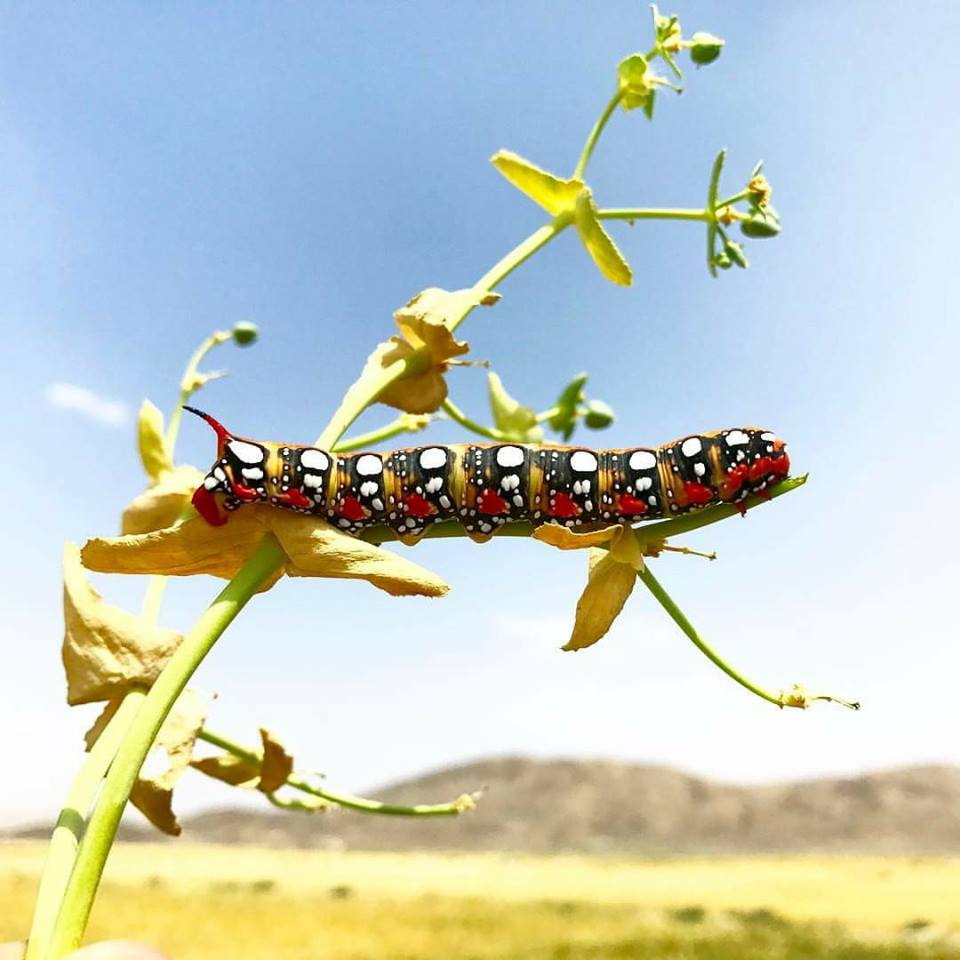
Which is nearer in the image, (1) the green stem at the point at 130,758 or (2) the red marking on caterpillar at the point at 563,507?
(1) the green stem at the point at 130,758

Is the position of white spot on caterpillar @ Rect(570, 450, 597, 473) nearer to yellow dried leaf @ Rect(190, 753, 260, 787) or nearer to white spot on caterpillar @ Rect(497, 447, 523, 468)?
white spot on caterpillar @ Rect(497, 447, 523, 468)

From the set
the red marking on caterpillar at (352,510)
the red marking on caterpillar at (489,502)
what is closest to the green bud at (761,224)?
the red marking on caterpillar at (489,502)

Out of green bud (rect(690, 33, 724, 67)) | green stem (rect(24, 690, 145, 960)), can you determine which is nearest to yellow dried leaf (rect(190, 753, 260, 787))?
green stem (rect(24, 690, 145, 960))

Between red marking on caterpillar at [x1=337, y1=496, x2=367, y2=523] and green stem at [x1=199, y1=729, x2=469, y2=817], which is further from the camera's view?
green stem at [x1=199, y1=729, x2=469, y2=817]

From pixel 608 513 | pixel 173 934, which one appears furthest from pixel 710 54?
pixel 173 934

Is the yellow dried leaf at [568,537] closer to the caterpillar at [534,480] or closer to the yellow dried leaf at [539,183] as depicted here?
the caterpillar at [534,480]

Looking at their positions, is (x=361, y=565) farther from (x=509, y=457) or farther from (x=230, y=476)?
(x=509, y=457)
